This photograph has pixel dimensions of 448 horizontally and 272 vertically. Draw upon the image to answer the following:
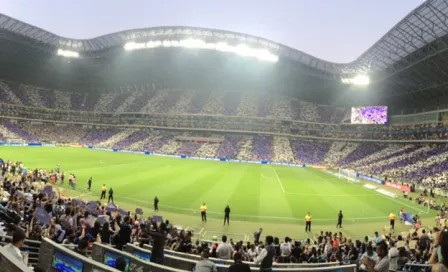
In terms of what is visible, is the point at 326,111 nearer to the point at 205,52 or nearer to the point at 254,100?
the point at 254,100

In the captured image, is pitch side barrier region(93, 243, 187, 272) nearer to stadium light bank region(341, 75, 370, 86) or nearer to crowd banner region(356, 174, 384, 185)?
crowd banner region(356, 174, 384, 185)

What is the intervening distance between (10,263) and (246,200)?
28.6 metres

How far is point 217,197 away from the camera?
3306 centimetres

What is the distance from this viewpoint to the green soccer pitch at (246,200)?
2502 centimetres

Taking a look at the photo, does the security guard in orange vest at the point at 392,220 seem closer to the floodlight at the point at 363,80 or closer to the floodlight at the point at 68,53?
the floodlight at the point at 363,80

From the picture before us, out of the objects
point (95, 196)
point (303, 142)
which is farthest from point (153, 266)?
point (303, 142)

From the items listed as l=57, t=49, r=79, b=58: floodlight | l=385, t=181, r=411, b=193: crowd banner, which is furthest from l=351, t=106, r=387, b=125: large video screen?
l=57, t=49, r=79, b=58: floodlight

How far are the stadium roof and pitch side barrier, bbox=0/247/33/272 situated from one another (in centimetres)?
4785

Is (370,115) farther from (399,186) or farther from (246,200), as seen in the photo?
(246,200)

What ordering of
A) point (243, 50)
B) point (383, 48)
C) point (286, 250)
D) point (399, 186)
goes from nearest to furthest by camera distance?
point (286, 250) < point (399, 186) < point (383, 48) < point (243, 50)

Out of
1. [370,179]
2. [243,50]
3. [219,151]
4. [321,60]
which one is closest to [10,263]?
[370,179]

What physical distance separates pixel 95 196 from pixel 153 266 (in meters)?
25.3

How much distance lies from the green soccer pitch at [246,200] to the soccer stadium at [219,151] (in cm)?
27

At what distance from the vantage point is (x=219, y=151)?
3376 inches
